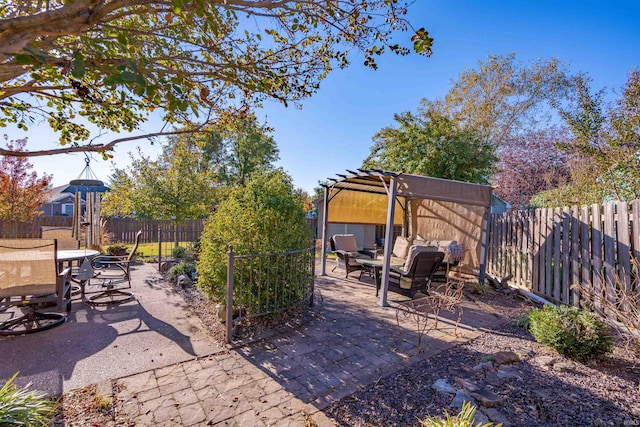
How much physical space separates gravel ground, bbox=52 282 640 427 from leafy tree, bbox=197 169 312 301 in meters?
1.88

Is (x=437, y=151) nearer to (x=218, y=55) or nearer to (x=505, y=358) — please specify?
(x=505, y=358)

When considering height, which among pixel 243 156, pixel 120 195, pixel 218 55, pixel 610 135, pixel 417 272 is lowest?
pixel 417 272

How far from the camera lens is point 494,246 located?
7789 millimetres

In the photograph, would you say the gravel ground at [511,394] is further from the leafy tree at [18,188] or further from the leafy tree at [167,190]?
the leafy tree at [18,188]

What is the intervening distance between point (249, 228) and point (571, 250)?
5738mm

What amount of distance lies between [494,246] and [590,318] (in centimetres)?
458

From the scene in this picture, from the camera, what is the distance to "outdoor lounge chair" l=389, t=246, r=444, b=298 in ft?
17.7

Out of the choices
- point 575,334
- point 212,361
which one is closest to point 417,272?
point 575,334

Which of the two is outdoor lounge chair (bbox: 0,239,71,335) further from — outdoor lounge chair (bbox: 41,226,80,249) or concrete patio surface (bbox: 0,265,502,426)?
outdoor lounge chair (bbox: 41,226,80,249)

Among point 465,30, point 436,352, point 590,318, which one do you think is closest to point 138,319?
point 436,352

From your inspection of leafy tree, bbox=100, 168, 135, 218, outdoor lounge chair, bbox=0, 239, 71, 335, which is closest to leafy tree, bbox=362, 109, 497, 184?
leafy tree, bbox=100, 168, 135, 218

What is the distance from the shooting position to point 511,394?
106 inches

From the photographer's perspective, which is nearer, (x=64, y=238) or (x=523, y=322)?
(x=523, y=322)

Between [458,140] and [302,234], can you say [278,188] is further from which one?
[458,140]
